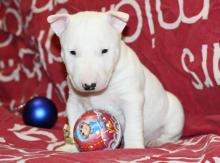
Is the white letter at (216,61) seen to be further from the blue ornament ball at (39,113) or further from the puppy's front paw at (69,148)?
the blue ornament ball at (39,113)

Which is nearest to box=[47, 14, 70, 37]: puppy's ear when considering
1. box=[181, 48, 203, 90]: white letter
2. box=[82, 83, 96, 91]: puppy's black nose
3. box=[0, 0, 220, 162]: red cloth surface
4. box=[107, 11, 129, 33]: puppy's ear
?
box=[107, 11, 129, 33]: puppy's ear

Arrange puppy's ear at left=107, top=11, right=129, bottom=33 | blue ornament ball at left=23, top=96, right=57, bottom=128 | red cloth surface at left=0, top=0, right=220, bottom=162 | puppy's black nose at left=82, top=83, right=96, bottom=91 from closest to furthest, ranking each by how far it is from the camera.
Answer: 1. puppy's black nose at left=82, top=83, right=96, bottom=91
2. puppy's ear at left=107, top=11, right=129, bottom=33
3. red cloth surface at left=0, top=0, right=220, bottom=162
4. blue ornament ball at left=23, top=96, right=57, bottom=128

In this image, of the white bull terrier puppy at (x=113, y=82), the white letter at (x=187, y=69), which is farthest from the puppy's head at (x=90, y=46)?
the white letter at (x=187, y=69)

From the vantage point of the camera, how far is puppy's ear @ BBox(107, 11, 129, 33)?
74.3 inches

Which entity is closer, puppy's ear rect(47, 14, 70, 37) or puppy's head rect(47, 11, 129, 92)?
puppy's head rect(47, 11, 129, 92)

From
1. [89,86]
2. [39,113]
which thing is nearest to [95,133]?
[89,86]

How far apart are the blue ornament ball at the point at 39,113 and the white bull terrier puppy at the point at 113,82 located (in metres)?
0.25

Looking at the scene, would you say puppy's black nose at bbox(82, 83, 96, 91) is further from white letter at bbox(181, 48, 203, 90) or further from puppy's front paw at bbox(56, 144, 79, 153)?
white letter at bbox(181, 48, 203, 90)

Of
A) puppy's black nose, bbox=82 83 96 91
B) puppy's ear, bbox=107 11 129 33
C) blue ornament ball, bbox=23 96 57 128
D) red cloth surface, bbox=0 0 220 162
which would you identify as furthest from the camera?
blue ornament ball, bbox=23 96 57 128

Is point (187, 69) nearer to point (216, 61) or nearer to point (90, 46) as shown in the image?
point (216, 61)

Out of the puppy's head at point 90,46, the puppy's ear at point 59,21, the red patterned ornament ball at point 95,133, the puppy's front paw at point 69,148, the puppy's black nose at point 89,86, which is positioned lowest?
the puppy's front paw at point 69,148

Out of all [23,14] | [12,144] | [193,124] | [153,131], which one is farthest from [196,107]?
[23,14]

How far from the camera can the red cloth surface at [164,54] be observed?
6.82 ft

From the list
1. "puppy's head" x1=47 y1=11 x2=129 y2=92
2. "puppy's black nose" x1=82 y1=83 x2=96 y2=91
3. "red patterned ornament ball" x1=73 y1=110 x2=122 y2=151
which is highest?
"puppy's head" x1=47 y1=11 x2=129 y2=92
